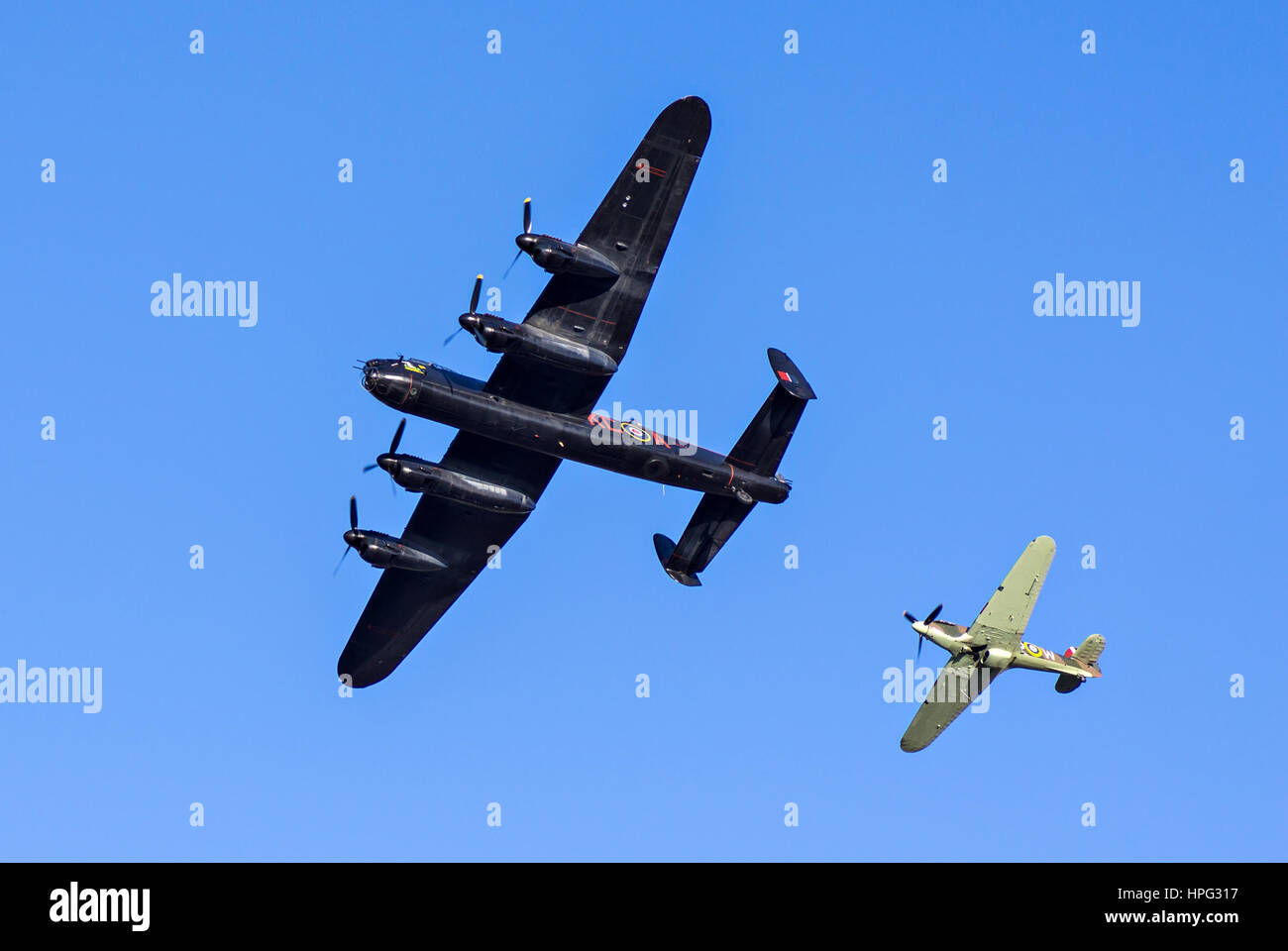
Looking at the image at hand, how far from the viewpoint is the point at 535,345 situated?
49281mm

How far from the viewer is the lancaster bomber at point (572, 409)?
49.1 meters

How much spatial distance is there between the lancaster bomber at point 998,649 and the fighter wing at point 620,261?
19.3 m

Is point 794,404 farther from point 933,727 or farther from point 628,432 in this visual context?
point 933,727

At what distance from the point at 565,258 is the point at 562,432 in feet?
20.0

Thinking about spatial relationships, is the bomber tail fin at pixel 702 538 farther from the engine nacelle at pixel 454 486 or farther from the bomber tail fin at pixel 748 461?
the engine nacelle at pixel 454 486

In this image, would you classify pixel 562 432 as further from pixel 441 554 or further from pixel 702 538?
pixel 441 554

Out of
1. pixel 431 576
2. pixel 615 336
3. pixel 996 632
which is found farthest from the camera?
pixel 996 632

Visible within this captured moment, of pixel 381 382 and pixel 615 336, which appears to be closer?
pixel 381 382

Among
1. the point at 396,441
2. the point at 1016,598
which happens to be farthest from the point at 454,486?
the point at 1016,598

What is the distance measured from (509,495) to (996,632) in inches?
830
